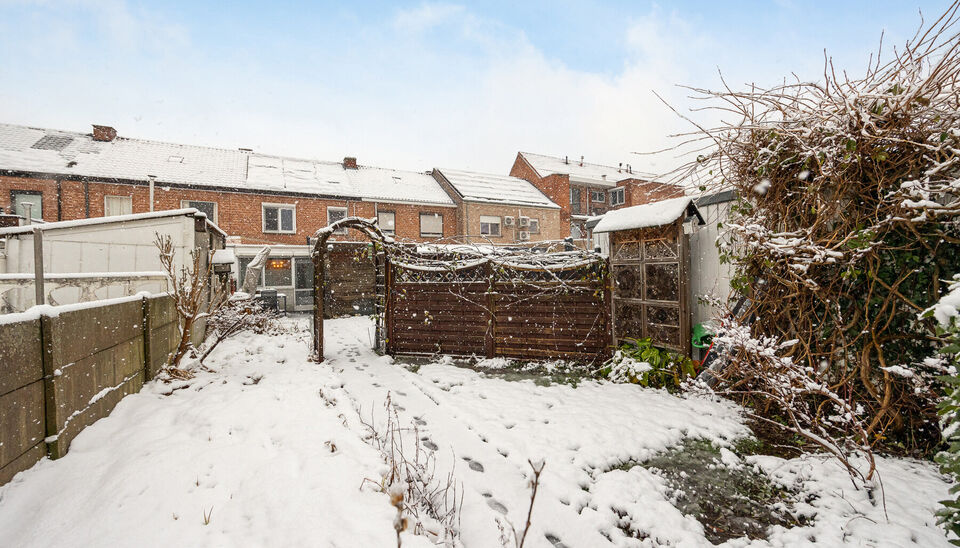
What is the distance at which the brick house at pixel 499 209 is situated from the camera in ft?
69.6

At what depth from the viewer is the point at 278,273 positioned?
1705 centimetres

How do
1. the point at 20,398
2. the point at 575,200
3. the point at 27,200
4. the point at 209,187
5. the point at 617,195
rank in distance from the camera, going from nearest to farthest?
the point at 20,398 < the point at 27,200 < the point at 209,187 < the point at 575,200 < the point at 617,195

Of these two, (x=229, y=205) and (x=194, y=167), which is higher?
(x=194, y=167)

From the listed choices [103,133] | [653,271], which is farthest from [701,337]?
[103,133]

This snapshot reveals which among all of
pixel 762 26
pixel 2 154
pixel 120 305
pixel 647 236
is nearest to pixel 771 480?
pixel 647 236

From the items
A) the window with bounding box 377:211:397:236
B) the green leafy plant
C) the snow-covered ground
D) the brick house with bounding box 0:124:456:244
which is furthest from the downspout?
the green leafy plant

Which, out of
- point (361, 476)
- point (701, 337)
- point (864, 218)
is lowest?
point (361, 476)

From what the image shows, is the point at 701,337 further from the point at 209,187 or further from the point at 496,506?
the point at 209,187

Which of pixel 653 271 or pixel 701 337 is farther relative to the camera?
pixel 653 271

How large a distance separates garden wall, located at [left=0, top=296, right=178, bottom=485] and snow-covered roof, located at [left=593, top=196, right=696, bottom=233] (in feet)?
21.2

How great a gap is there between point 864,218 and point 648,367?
9.80 ft

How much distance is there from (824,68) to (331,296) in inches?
546

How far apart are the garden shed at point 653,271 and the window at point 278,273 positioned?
609 inches

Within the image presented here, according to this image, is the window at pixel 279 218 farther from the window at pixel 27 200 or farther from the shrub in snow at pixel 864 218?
the shrub in snow at pixel 864 218
